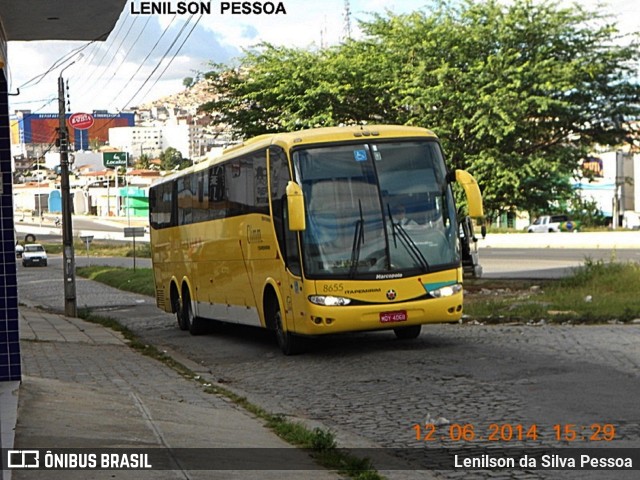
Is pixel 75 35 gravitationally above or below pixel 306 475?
above

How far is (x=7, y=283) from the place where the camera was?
11.7 m

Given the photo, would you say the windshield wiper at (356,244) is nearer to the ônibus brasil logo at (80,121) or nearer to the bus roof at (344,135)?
the bus roof at (344,135)

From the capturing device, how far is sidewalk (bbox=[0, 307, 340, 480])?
26.7ft

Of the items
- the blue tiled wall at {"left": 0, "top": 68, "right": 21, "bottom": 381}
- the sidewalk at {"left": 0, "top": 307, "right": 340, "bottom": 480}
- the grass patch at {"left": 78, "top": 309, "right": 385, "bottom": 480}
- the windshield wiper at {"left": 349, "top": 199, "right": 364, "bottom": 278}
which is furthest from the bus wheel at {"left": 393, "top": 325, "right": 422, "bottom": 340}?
the blue tiled wall at {"left": 0, "top": 68, "right": 21, "bottom": 381}

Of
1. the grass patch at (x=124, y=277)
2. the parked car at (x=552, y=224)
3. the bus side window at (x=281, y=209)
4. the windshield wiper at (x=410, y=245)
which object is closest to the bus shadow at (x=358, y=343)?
the windshield wiper at (x=410, y=245)

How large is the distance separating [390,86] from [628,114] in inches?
267

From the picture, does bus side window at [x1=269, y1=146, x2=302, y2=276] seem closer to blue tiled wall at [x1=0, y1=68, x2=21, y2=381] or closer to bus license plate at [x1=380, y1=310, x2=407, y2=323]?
bus license plate at [x1=380, y1=310, x2=407, y2=323]

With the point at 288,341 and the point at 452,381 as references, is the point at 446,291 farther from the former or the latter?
the point at 452,381

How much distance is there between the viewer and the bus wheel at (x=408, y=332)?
1812 centimetres

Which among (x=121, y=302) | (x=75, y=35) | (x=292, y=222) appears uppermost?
(x=75, y=35)

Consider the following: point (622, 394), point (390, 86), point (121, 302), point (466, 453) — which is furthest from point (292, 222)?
point (121, 302)

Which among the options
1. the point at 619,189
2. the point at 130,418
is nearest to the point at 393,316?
the point at 130,418

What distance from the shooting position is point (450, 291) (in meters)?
16.7

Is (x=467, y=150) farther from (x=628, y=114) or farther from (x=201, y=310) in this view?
(x=201, y=310)
